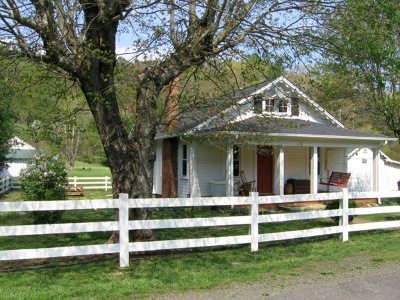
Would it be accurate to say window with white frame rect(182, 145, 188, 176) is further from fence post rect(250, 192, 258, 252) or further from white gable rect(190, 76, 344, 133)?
fence post rect(250, 192, 258, 252)

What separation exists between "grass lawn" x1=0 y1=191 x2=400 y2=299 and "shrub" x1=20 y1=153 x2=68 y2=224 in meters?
1.95

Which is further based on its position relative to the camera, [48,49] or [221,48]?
[221,48]

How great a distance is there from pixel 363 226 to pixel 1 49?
972 cm

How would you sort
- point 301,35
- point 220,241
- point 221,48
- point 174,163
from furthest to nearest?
point 174,163 < point 301,35 < point 221,48 < point 220,241

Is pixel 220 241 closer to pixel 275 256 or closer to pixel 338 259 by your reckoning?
pixel 275 256

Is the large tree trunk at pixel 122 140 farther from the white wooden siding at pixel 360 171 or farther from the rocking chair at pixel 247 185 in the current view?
the white wooden siding at pixel 360 171

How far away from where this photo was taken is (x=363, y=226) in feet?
32.7

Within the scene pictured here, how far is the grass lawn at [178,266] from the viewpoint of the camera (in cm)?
581

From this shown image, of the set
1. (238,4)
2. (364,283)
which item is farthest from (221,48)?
(364,283)

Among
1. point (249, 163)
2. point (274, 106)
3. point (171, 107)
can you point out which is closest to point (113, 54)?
point (171, 107)

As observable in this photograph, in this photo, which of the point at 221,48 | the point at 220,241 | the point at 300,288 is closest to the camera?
the point at 300,288

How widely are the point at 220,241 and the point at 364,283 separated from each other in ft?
8.90

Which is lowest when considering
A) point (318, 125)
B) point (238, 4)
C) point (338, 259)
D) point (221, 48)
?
point (338, 259)

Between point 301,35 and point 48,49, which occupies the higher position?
point 301,35
